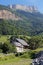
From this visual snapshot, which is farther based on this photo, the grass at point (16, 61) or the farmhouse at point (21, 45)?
the farmhouse at point (21, 45)

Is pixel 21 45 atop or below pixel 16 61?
below

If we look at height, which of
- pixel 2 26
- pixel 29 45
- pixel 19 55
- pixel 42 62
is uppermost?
pixel 42 62

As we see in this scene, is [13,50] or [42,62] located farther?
[13,50]

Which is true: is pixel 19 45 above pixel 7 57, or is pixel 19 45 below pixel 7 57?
below

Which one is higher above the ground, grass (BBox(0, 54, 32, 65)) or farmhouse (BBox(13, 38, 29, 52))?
grass (BBox(0, 54, 32, 65))

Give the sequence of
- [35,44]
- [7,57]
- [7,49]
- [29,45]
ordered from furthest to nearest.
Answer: [29,45] < [35,44] < [7,49] < [7,57]

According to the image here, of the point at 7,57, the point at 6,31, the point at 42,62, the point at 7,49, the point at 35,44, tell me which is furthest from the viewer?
the point at 6,31

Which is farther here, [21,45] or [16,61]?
[21,45]

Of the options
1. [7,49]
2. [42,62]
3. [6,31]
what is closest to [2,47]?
[7,49]

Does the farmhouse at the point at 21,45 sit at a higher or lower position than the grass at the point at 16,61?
lower

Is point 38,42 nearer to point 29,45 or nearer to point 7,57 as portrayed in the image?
point 29,45

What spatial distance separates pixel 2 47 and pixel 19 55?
11.8 meters

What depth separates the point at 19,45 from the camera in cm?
7681

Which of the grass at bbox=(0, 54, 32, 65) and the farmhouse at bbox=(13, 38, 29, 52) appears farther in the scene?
the farmhouse at bbox=(13, 38, 29, 52)
